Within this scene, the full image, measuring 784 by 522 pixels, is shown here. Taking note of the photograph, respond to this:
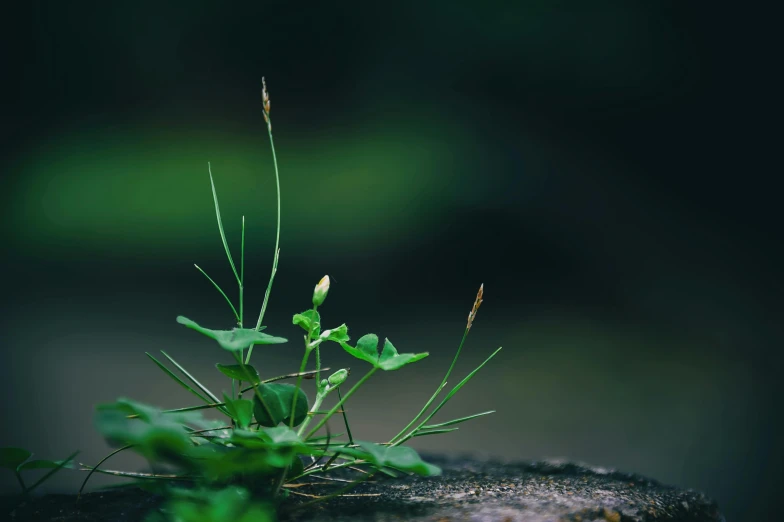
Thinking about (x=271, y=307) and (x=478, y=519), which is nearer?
(x=478, y=519)

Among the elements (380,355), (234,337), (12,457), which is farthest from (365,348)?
(12,457)

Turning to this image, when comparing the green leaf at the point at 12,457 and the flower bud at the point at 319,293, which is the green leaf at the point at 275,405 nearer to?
the flower bud at the point at 319,293

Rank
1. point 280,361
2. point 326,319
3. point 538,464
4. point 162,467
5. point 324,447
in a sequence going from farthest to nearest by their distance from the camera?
point 326,319, point 280,361, point 538,464, point 162,467, point 324,447

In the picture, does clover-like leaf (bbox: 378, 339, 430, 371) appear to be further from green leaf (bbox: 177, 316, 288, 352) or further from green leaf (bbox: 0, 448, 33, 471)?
green leaf (bbox: 0, 448, 33, 471)

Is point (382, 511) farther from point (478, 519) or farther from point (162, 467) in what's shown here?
point (162, 467)

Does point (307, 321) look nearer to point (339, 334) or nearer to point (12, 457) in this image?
point (339, 334)

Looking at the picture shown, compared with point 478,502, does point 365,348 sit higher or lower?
higher

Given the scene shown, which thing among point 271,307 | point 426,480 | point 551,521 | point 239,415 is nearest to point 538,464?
point 426,480

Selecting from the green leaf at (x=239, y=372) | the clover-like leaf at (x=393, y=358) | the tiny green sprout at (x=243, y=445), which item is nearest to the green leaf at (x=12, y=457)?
the tiny green sprout at (x=243, y=445)

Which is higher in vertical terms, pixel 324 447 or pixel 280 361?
pixel 324 447
